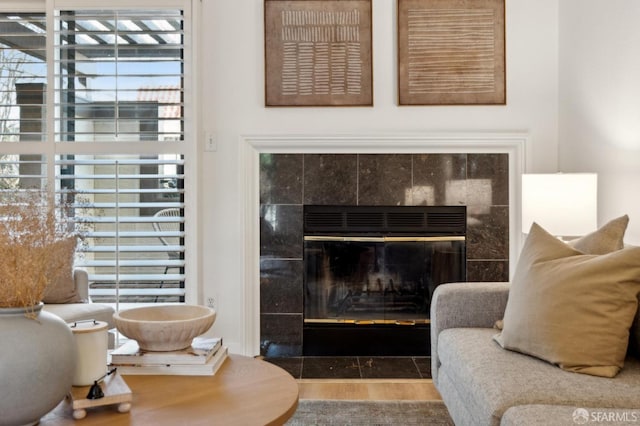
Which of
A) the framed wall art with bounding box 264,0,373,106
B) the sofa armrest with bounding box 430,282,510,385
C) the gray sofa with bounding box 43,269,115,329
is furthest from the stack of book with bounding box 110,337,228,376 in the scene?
the framed wall art with bounding box 264,0,373,106

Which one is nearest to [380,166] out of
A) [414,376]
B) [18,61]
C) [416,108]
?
[416,108]

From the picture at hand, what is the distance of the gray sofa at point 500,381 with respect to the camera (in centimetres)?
147

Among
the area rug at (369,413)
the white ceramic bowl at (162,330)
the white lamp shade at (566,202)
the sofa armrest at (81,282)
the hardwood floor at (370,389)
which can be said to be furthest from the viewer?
the sofa armrest at (81,282)

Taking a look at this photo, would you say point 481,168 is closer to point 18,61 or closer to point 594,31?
point 594,31

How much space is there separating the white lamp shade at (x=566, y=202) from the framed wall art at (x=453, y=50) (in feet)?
3.06

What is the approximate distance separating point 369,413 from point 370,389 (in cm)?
38

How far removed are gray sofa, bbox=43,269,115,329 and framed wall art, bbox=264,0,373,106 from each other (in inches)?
60.7

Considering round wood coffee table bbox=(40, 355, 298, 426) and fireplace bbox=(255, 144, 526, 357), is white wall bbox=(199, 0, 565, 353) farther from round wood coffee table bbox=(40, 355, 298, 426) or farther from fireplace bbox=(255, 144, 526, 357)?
round wood coffee table bbox=(40, 355, 298, 426)

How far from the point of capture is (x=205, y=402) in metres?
1.44

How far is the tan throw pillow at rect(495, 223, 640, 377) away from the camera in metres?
1.77

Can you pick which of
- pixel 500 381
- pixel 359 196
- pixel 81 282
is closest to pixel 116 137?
pixel 81 282

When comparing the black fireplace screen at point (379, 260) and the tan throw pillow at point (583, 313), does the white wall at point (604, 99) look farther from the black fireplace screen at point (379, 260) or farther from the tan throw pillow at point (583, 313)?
the tan throw pillow at point (583, 313)

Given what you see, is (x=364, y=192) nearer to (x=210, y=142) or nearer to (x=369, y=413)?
(x=210, y=142)

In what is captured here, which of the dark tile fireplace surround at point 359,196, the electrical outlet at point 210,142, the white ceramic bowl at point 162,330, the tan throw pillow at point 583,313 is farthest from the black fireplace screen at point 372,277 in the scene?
the white ceramic bowl at point 162,330
